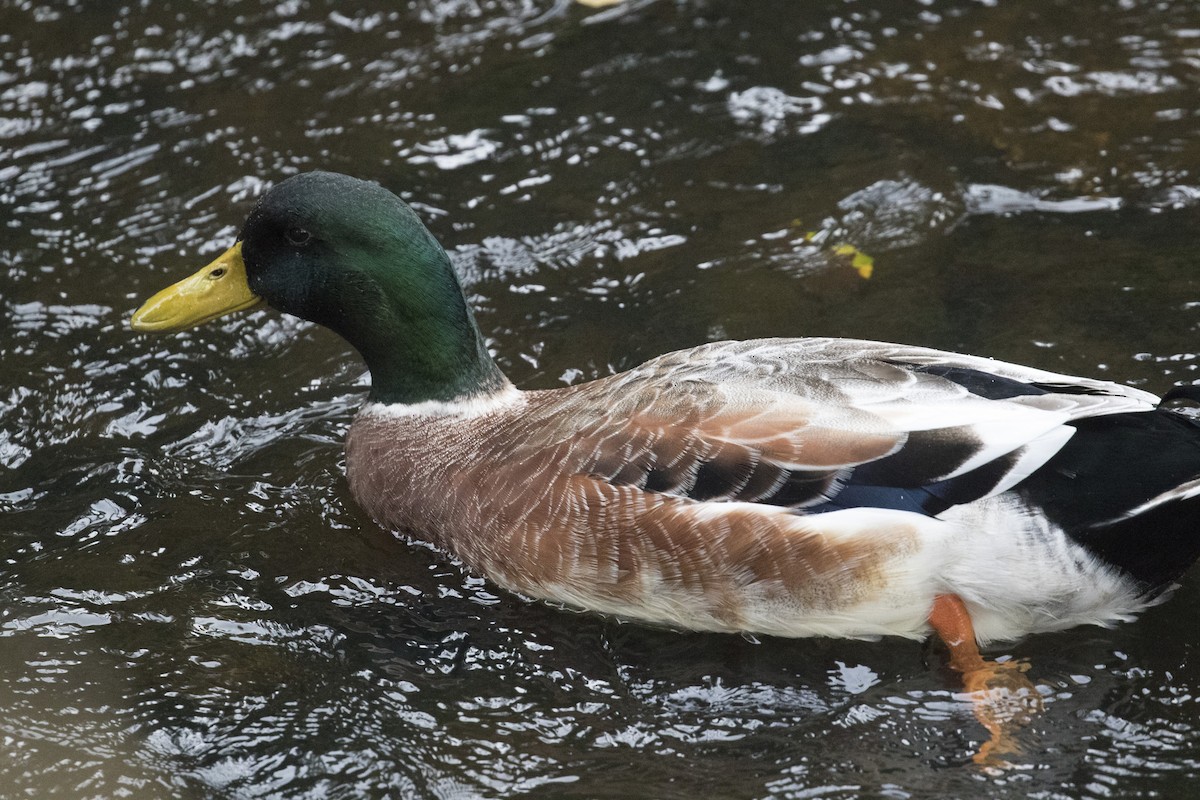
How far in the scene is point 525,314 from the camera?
675 centimetres

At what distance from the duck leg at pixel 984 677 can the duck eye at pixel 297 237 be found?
2.67m

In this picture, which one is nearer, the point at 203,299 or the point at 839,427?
the point at 839,427

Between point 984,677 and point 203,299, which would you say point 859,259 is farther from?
point 203,299

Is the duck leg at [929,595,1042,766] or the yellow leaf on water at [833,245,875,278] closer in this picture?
the duck leg at [929,595,1042,766]

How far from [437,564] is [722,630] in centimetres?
117

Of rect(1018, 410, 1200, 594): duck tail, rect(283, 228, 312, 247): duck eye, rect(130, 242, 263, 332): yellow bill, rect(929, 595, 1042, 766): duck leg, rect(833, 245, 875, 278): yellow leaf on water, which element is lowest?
rect(929, 595, 1042, 766): duck leg

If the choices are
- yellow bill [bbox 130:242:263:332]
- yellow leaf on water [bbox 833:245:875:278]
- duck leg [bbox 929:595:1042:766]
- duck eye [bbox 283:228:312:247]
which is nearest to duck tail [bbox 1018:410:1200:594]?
duck leg [bbox 929:595:1042:766]

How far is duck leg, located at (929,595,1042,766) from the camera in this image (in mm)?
4465

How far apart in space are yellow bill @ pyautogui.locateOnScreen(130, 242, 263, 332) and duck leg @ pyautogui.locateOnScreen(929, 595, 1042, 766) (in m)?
2.89

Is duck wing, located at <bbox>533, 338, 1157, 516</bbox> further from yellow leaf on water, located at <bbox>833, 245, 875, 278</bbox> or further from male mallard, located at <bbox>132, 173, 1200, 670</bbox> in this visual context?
yellow leaf on water, located at <bbox>833, 245, 875, 278</bbox>

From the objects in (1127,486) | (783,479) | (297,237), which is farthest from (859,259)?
(297,237)

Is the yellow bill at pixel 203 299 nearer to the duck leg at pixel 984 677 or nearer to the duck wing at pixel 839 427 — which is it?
the duck wing at pixel 839 427

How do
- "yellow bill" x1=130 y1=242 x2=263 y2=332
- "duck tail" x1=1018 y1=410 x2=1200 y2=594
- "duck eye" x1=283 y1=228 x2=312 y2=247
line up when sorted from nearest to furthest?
"duck tail" x1=1018 y1=410 x2=1200 y2=594 → "duck eye" x1=283 y1=228 x2=312 y2=247 → "yellow bill" x1=130 y1=242 x2=263 y2=332

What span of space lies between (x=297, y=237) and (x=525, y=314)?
5.13 feet
